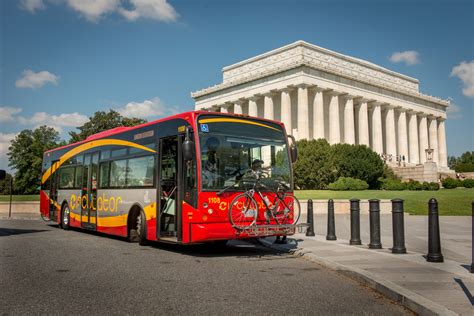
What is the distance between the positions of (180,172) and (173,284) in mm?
3977

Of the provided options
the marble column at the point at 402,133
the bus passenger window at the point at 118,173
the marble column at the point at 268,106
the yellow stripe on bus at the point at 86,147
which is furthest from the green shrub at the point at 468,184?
the bus passenger window at the point at 118,173

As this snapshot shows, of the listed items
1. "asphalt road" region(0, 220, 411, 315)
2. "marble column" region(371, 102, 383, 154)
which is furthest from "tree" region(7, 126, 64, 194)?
"asphalt road" region(0, 220, 411, 315)

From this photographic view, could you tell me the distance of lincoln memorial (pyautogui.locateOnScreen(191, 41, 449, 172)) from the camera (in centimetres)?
6612

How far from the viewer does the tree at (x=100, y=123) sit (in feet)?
215

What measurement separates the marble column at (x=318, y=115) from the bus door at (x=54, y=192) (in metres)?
49.8

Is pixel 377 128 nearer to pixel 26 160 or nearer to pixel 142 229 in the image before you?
pixel 26 160

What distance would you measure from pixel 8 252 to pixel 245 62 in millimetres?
69198

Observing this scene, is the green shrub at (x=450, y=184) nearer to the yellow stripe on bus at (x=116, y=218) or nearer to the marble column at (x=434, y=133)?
the marble column at (x=434, y=133)

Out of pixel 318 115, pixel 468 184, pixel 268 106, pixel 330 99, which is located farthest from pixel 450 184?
pixel 268 106

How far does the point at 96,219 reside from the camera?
1543 cm

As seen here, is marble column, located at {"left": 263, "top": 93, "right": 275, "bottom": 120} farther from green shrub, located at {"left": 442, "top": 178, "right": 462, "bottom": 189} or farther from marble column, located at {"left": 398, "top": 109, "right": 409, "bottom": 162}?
marble column, located at {"left": 398, "top": 109, "right": 409, "bottom": 162}

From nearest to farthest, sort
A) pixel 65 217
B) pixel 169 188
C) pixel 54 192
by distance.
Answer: pixel 169 188, pixel 65 217, pixel 54 192

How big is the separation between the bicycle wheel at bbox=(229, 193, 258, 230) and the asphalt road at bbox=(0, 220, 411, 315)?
871 millimetres

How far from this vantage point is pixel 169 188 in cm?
1166
